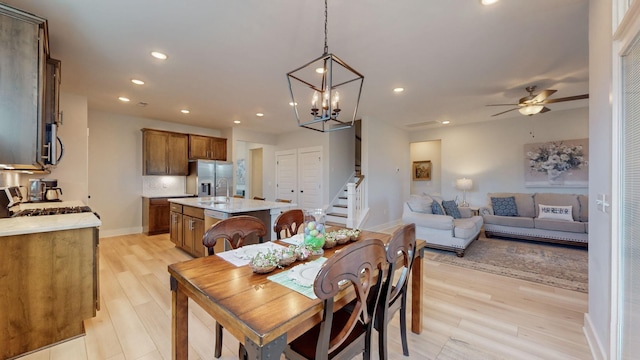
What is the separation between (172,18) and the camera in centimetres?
212

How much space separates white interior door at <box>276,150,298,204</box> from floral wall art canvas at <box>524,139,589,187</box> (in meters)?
5.55

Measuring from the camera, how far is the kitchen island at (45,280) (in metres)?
1.73

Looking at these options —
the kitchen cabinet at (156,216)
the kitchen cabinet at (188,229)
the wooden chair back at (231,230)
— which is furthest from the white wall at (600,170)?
the kitchen cabinet at (156,216)

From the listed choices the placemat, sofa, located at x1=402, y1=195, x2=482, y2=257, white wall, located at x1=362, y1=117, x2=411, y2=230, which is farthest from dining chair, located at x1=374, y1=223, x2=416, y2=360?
white wall, located at x1=362, y1=117, x2=411, y2=230

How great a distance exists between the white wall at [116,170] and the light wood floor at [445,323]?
2554mm

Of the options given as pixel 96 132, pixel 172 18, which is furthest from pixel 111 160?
pixel 172 18

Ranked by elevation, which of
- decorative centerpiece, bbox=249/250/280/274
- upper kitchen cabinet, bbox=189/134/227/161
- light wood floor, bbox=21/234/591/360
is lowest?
light wood floor, bbox=21/234/591/360

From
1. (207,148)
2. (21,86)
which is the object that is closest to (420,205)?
(21,86)

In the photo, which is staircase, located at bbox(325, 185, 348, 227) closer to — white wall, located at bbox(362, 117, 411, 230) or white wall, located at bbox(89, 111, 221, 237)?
white wall, located at bbox(362, 117, 411, 230)

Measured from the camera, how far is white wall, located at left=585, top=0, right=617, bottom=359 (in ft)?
5.13

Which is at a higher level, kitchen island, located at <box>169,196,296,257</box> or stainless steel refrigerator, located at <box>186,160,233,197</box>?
stainless steel refrigerator, located at <box>186,160,233,197</box>

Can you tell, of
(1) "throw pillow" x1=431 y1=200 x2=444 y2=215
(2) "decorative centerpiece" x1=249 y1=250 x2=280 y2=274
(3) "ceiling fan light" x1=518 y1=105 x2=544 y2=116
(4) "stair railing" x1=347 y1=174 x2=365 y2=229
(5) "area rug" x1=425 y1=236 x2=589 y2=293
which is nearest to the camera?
(2) "decorative centerpiece" x1=249 y1=250 x2=280 y2=274

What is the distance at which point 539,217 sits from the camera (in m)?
4.73

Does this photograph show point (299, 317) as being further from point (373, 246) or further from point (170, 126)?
point (170, 126)
